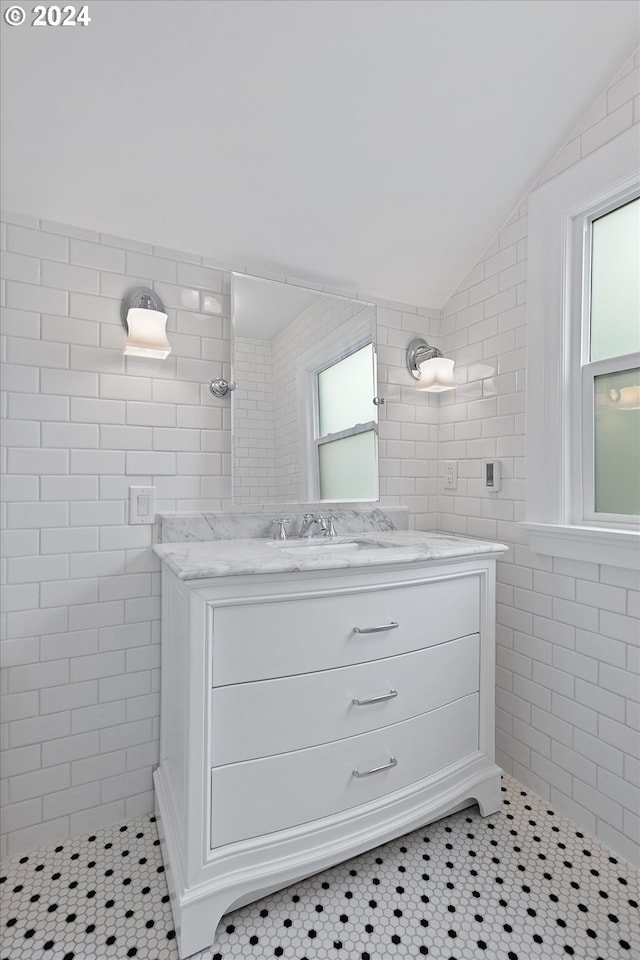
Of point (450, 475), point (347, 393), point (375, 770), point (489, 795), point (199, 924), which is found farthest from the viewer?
point (450, 475)

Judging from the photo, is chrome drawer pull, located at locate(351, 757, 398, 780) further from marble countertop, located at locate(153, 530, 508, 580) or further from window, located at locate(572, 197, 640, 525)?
window, located at locate(572, 197, 640, 525)

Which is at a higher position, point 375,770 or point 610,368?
point 610,368

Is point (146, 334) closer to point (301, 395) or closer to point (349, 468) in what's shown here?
point (301, 395)

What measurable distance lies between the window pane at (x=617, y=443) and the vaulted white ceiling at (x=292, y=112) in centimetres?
89

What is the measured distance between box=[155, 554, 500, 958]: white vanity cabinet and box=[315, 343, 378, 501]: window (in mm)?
648

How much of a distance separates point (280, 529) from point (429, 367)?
3.35 feet

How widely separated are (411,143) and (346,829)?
7.35 feet

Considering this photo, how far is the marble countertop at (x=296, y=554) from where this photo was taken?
1208mm

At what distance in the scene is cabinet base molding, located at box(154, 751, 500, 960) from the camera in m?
1.17

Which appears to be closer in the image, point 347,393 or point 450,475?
point 347,393

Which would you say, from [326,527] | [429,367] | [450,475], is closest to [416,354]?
[429,367]

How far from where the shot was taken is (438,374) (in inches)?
83.0

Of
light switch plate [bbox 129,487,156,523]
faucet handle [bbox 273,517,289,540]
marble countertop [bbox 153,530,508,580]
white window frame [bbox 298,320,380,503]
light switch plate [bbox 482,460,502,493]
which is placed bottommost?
marble countertop [bbox 153,530,508,580]

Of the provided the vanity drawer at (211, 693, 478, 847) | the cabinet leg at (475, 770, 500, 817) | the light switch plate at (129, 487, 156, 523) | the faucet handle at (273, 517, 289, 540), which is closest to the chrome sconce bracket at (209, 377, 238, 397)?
the light switch plate at (129, 487, 156, 523)
